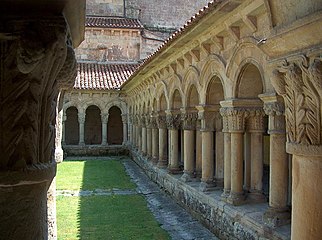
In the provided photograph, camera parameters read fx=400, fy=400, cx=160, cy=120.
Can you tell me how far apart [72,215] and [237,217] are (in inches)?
164

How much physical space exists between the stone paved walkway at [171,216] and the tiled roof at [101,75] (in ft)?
36.3

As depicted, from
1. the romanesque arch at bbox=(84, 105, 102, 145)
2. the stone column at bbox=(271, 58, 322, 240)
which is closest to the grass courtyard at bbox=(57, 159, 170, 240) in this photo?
the stone column at bbox=(271, 58, 322, 240)

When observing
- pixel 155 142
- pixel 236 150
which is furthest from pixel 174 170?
pixel 236 150

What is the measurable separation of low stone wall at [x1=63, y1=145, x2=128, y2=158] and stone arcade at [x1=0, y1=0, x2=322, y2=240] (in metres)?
8.11

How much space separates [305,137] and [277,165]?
353 centimetres

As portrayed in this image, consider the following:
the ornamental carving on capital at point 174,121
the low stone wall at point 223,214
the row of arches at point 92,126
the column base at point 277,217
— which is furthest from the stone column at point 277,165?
the row of arches at point 92,126

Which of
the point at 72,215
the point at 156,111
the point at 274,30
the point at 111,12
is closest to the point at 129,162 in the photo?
the point at 156,111

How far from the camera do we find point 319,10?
2.54 metres

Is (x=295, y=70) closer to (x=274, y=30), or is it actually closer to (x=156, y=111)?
(x=274, y=30)

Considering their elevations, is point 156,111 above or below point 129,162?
above

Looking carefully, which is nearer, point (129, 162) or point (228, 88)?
point (228, 88)

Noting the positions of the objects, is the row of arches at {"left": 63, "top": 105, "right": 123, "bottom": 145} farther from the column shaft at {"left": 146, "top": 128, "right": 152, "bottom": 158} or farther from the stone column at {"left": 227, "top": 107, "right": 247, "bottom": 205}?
the stone column at {"left": 227, "top": 107, "right": 247, "bottom": 205}

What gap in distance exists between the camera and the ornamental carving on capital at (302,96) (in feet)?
9.23

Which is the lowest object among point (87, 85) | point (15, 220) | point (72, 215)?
point (72, 215)
